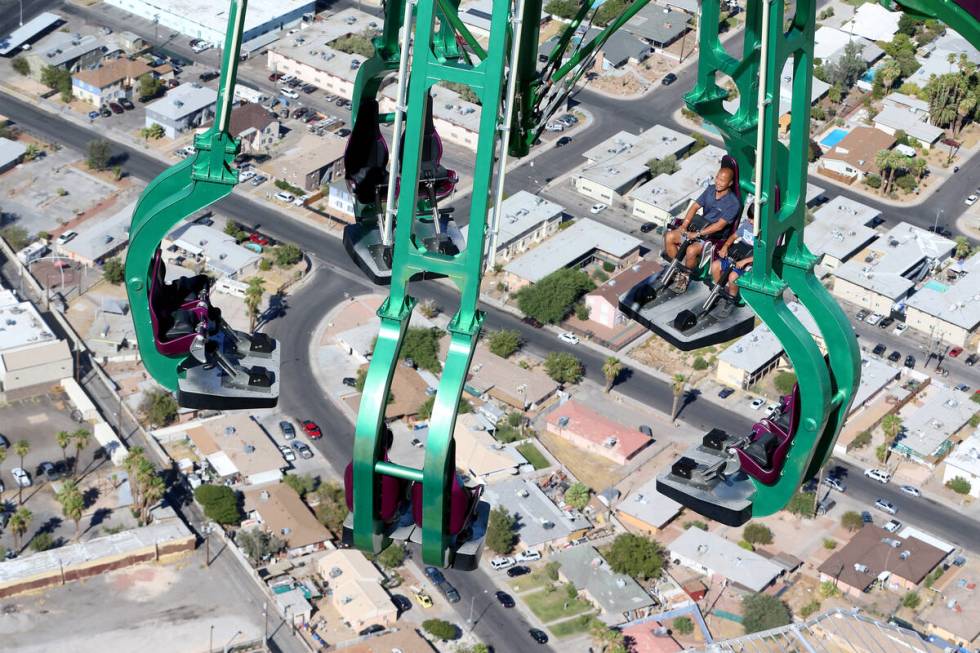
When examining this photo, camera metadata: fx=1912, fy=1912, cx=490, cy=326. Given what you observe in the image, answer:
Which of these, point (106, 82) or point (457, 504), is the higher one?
point (457, 504)

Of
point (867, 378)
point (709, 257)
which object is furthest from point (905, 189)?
point (709, 257)

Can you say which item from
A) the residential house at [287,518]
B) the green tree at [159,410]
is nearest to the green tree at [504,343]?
the residential house at [287,518]

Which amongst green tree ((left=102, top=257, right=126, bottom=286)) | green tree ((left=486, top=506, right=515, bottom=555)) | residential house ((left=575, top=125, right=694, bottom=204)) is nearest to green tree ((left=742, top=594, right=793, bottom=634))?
green tree ((left=486, top=506, right=515, bottom=555))

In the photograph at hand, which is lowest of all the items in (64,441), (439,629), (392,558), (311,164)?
(311,164)

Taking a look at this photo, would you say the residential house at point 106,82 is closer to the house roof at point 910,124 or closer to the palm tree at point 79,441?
the palm tree at point 79,441

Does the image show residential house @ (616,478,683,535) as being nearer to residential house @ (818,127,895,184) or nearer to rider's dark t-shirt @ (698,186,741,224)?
residential house @ (818,127,895,184)

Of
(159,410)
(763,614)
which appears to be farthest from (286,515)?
(763,614)

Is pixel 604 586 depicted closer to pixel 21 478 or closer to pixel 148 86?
pixel 21 478
